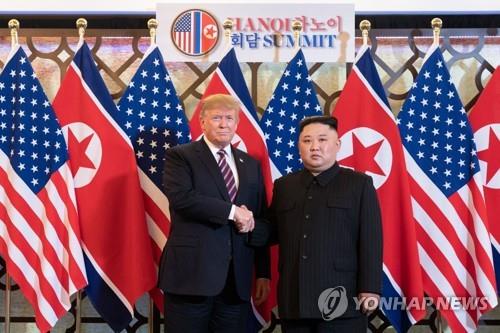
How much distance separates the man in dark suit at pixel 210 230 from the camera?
2.31 metres

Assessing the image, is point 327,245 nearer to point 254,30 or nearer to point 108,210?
point 108,210

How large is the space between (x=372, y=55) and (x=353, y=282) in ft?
4.92

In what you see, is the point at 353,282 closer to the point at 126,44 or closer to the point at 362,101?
the point at 362,101

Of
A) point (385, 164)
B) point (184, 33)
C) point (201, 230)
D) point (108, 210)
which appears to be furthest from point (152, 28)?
point (385, 164)

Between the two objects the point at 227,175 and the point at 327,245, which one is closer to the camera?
the point at 327,245

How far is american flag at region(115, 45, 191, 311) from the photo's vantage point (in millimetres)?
2965

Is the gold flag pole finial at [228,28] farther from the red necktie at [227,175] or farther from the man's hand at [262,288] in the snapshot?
the man's hand at [262,288]

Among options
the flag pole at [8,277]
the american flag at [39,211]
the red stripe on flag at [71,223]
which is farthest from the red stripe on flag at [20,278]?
the red stripe on flag at [71,223]

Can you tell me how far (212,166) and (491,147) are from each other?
1460mm

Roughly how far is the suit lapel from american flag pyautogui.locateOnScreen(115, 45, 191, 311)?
541mm

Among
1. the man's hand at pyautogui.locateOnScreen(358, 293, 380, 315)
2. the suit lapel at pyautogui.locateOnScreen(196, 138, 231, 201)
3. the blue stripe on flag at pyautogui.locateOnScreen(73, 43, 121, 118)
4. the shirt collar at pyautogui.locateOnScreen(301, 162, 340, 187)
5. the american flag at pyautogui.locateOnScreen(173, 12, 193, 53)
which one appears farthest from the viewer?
the american flag at pyautogui.locateOnScreen(173, 12, 193, 53)

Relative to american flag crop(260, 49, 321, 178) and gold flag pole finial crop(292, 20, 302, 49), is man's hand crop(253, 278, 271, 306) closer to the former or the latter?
american flag crop(260, 49, 321, 178)

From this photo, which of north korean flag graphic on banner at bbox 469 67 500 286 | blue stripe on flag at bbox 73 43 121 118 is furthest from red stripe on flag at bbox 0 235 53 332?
north korean flag graphic on banner at bbox 469 67 500 286

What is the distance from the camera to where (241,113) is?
117 inches
